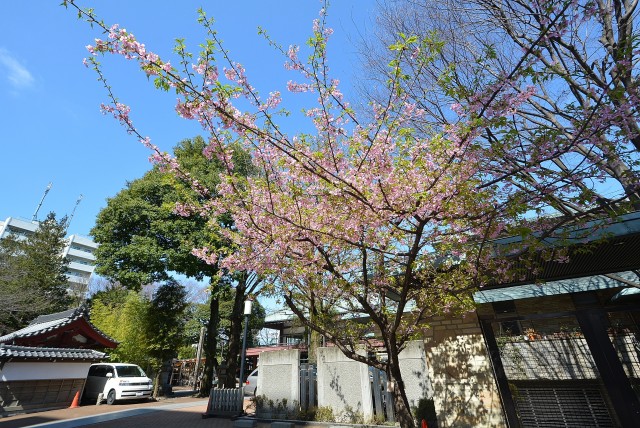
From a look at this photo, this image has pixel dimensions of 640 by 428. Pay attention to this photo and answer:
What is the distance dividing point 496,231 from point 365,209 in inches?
70.4

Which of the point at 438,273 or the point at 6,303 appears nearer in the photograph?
the point at 438,273

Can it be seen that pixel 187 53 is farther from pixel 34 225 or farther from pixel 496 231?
pixel 34 225

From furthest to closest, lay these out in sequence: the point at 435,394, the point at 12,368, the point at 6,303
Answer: the point at 6,303 → the point at 12,368 → the point at 435,394

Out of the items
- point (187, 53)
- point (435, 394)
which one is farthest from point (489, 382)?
point (187, 53)

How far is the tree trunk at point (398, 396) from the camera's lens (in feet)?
15.0

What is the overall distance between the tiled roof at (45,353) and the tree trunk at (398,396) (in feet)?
44.8

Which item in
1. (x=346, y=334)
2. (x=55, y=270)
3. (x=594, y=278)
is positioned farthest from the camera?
(x=55, y=270)

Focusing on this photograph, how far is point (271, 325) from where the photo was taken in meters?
28.0

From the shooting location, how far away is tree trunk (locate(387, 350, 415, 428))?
4.59 m

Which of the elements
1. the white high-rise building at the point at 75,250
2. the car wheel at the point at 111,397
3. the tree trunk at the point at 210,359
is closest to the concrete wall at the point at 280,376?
the tree trunk at the point at 210,359

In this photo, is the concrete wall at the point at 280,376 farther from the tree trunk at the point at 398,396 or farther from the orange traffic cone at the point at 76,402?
the orange traffic cone at the point at 76,402

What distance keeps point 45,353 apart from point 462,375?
15.2 meters

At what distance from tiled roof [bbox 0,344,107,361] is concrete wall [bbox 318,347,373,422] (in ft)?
35.9

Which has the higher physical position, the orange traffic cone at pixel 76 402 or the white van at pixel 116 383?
the white van at pixel 116 383
